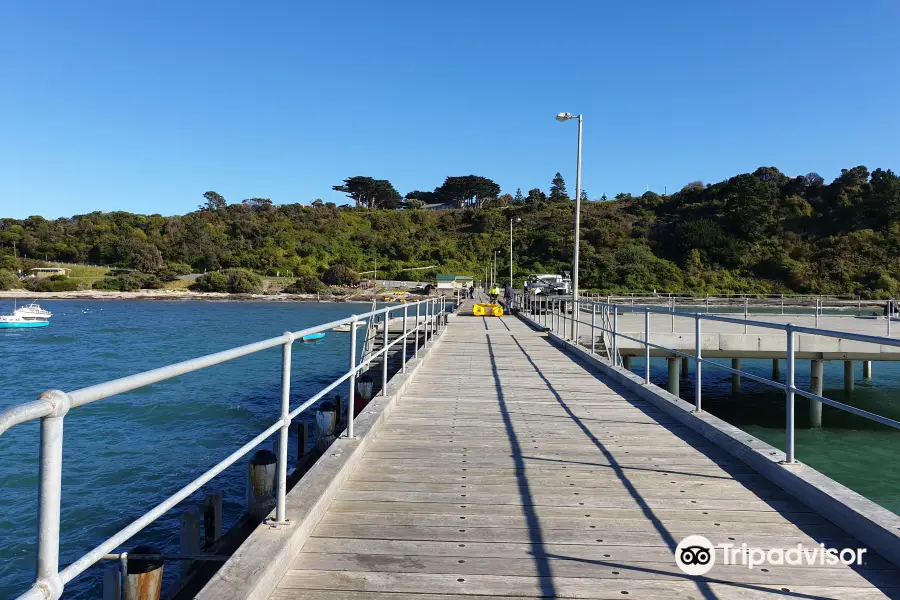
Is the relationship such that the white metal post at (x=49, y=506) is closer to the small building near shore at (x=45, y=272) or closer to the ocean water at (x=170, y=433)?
the ocean water at (x=170, y=433)

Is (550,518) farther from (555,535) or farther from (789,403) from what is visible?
(789,403)

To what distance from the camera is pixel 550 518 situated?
12.6ft

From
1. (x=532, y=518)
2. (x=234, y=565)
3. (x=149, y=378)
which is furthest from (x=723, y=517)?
(x=149, y=378)

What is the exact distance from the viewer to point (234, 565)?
2.90m

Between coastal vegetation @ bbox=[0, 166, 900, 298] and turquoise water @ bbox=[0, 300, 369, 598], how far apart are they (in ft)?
163

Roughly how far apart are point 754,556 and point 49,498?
326 centimetres

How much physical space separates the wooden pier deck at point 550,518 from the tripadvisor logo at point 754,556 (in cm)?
6

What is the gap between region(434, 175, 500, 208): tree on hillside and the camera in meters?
138

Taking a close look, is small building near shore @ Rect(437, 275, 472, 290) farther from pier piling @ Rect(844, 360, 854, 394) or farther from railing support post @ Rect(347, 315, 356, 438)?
railing support post @ Rect(347, 315, 356, 438)

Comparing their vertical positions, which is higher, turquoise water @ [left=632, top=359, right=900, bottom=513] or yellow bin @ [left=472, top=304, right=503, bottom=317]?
yellow bin @ [left=472, top=304, right=503, bottom=317]

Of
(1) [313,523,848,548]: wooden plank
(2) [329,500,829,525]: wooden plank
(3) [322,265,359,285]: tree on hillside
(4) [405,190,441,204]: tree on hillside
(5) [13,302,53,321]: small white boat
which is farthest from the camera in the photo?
(4) [405,190,441,204]: tree on hillside

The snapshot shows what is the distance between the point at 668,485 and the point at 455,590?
7.25 feet

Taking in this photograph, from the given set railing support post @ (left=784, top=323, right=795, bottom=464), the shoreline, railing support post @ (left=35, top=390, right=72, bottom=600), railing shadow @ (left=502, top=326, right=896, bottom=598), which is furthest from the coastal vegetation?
railing support post @ (left=35, top=390, right=72, bottom=600)

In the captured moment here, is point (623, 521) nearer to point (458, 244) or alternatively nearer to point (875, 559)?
point (875, 559)
